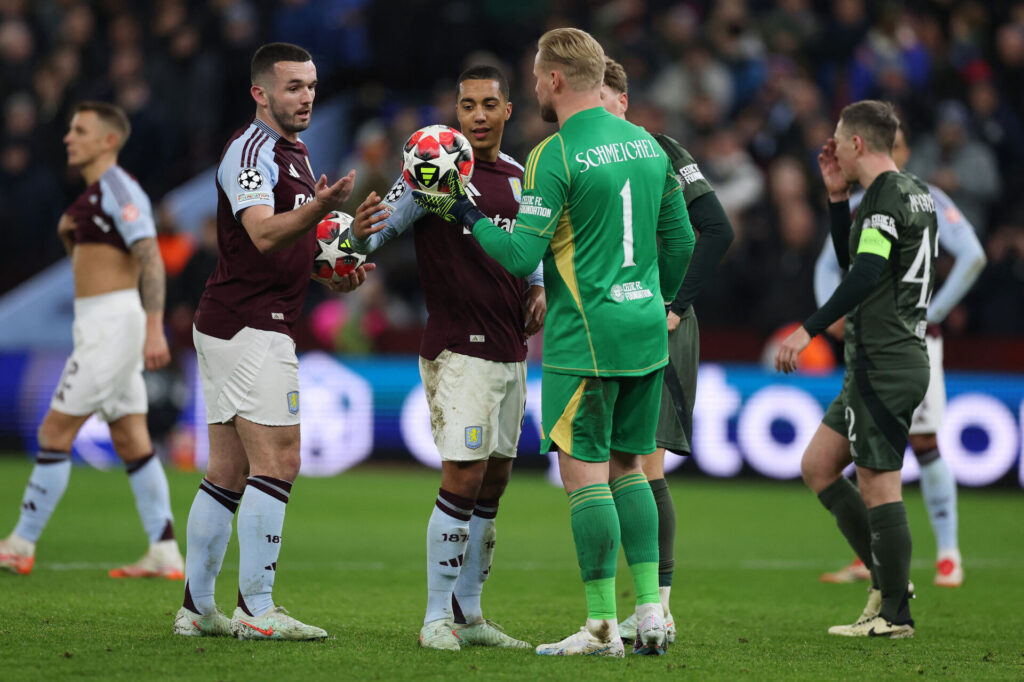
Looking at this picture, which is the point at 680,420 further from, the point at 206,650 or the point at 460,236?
the point at 206,650

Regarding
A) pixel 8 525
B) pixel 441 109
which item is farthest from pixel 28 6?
pixel 8 525

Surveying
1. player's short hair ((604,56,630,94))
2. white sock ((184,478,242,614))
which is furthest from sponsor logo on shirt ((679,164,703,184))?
white sock ((184,478,242,614))

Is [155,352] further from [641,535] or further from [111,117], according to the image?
[641,535]

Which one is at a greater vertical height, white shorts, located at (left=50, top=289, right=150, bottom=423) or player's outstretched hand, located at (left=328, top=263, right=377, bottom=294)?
player's outstretched hand, located at (left=328, top=263, right=377, bottom=294)

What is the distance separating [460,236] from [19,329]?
13.7 m

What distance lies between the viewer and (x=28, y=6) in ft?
73.3

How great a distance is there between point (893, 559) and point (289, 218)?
132 inches

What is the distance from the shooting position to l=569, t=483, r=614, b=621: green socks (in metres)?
5.59

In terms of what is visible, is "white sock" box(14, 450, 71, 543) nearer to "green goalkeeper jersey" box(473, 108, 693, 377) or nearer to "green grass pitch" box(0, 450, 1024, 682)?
"green grass pitch" box(0, 450, 1024, 682)

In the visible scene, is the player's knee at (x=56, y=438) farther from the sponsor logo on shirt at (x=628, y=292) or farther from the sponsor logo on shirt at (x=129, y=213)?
the sponsor logo on shirt at (x=628, y=292)

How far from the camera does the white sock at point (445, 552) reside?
19.6 ft

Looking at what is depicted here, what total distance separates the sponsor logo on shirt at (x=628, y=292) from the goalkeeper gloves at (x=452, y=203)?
2.14 feet

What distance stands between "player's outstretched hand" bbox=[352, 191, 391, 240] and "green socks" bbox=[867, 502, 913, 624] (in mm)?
2871

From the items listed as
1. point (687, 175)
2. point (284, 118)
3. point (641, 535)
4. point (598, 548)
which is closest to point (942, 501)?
point (687, 175)
